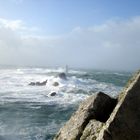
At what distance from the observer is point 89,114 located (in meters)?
7.25

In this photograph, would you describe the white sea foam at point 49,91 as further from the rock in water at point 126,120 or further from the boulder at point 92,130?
the rock in water at point 126,120

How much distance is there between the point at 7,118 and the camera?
27531 mm

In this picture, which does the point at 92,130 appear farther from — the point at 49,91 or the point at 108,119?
the point at 49,91

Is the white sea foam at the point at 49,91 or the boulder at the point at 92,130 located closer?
the boulder at the point at 92,130

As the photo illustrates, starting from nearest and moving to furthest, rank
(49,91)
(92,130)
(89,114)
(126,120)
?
(126,120)
(92,130)
(89,114)
(49,91)

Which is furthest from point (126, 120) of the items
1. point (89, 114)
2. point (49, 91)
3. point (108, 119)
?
point (49, 91)

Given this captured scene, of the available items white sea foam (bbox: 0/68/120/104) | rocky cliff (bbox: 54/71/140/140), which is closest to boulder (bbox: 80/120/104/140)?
rocky cliff (bbox: 54/71/140/140)

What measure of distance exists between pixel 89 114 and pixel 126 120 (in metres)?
1.15

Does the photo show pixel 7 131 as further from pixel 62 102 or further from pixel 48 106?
pixel 62 102

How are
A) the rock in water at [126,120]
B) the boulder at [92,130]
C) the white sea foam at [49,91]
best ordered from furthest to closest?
the white sea foam at [49,91] < the boulder at [92,130] < the rock in water at [126,120]

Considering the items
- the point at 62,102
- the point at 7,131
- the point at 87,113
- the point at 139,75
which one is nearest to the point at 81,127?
the point at 87,113

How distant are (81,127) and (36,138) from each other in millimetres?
13946

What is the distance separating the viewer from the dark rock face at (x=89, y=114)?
711cm

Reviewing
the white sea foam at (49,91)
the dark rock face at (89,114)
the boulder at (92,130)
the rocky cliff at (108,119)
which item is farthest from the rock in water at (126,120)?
the white sea foam at (49,91)
